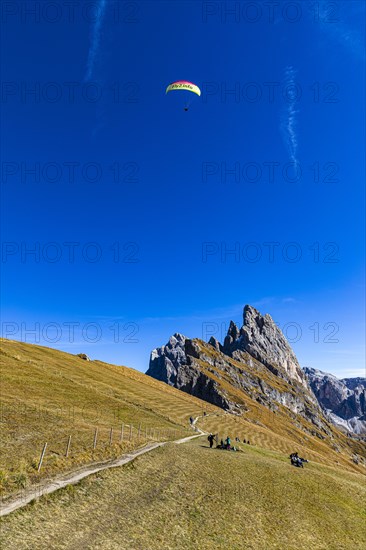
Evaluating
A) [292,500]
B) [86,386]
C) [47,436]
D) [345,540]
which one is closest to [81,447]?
[47,436]

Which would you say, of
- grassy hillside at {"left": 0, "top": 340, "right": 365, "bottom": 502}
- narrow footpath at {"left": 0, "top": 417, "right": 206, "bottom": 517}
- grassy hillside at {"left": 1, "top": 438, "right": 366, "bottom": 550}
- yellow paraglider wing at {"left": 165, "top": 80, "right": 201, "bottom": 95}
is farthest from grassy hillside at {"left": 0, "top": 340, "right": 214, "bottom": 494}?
yellow paraglider wing at {"left": 165, "top": 80, "right": 201, "bottom": 95}

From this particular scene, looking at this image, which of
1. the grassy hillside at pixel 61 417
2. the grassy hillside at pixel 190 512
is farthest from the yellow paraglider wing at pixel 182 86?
the grassy hillside at pixel 190 512

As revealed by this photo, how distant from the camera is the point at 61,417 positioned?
147 feet

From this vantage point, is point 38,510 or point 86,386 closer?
point 38,510

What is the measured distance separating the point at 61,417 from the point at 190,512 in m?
26.5

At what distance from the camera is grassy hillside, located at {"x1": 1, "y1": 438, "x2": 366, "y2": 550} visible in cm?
1870

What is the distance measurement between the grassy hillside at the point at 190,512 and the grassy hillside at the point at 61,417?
414 cm

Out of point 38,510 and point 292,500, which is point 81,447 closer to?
point 38,510

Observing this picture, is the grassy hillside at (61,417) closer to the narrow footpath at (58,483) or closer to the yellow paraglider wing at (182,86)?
the narrow footpath at (58,483)

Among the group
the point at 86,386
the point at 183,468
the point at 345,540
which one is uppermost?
the point at 86,386

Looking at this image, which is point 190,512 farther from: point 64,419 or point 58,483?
point 64,419

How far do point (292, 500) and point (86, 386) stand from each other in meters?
54.9

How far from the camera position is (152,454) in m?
36.8

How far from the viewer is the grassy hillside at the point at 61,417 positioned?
2838 centimetres
